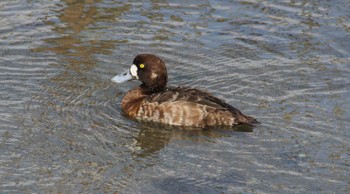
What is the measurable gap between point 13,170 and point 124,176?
1106 millimetres

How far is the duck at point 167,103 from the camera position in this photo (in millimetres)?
10000

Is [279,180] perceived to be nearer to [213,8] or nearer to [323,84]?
[323,84]

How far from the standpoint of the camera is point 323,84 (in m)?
11.0

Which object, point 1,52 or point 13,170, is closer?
point 13,170

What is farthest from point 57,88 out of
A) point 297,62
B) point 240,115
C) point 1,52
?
point 297,62

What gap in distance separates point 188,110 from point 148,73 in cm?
92

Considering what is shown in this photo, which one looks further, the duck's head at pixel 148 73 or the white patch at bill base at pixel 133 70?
the white patch at bill base at pixel 133 70

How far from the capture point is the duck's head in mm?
10688

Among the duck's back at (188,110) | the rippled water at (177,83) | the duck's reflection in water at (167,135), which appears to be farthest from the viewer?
the duck's back at (188,110)

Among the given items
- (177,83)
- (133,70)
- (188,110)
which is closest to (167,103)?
(188,110)

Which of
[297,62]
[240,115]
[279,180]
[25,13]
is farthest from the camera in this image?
[25,13]

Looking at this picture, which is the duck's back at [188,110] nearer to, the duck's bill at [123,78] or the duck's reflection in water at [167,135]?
the duck's reflection in water at [167,135]

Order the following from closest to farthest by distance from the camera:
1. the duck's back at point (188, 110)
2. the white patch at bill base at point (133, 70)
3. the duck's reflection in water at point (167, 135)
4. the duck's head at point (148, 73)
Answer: the duck's reflection in water at point (167, 135)
the duck's back at point (188, 110)
the duck's head at point (148, 73)
the white patch at bill base at point (133, 70)

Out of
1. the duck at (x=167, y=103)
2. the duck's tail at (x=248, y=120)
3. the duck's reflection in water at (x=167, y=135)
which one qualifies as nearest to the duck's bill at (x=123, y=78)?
the duck at (x=167, y=103)
